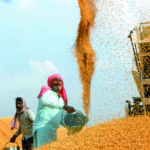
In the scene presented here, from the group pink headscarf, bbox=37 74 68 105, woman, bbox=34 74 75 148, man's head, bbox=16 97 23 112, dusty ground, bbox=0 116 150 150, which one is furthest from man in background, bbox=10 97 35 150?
dusty ground, bbox=0 116 150 150

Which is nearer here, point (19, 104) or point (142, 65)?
point (19, 104)

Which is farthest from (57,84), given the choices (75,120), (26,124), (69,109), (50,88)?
(26,124)

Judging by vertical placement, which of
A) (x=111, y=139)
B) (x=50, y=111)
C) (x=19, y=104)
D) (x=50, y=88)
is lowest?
(x=111, y=139)

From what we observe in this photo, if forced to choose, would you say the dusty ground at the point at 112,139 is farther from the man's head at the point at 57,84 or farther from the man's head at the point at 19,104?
the man's head at the point at 19,104

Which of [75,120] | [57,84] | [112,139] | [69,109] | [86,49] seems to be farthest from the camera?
[86,49]

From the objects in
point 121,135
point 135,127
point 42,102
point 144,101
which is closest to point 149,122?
point 135,127

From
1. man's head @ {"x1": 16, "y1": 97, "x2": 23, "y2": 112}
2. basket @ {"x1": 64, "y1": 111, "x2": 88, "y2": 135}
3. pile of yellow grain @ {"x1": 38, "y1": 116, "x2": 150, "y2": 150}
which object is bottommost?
pile of yellow grain @ {"x1": 38, "y1": 116, "x2": 150, "y2": 150}

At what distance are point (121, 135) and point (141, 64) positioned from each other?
282 cm

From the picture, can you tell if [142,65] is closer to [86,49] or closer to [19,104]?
[86,49]

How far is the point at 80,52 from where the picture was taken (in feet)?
22.6

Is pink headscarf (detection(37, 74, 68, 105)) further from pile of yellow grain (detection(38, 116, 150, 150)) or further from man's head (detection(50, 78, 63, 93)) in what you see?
pile of yellow grain (detection(38, 116, 150, 150))

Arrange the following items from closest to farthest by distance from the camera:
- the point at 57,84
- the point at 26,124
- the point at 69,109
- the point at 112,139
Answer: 1. the point at 112,139
2. the point at 69,109
3. the point at 57,84
4. the point at 26,124

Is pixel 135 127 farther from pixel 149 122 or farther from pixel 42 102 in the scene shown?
pixel 42 102

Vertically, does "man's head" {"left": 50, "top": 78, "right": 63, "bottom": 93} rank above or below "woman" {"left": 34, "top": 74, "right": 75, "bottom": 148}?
above
